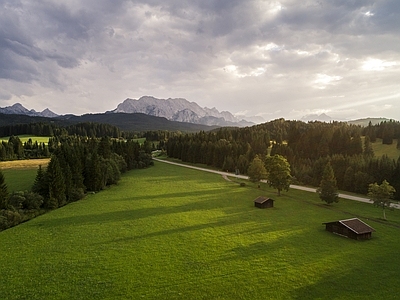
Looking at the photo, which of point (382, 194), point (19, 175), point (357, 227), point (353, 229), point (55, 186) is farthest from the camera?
point (19, 175)

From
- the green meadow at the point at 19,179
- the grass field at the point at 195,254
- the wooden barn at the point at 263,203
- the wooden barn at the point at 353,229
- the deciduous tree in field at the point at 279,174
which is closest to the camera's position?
the grass field at the point at 195,254

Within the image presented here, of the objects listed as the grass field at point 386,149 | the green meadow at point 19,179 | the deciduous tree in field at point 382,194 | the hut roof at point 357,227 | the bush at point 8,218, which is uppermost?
the grass field at point 386,149

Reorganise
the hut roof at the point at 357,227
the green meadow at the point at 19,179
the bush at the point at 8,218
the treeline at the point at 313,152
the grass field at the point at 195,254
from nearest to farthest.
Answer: the grass field at the point at 195,254, the hut roof at the point at 357,227, the bush at the point at 8,218, the green meadow at the point at 19,179, the treeline at the point at 313,152

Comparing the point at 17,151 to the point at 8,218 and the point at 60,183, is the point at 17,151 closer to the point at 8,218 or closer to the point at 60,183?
the point at 60,183

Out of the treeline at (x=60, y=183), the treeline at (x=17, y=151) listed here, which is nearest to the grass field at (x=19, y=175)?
the treeline at (x=60, y=183)

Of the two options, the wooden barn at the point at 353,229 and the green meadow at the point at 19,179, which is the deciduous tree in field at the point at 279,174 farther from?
the green meadow at the point at 19,179

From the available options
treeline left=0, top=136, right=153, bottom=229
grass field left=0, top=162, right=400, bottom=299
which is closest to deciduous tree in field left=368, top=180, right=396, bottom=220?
grass field left=0, top=162, right=400, bottom=299

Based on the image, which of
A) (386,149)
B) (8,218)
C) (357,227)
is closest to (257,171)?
(357,227)
